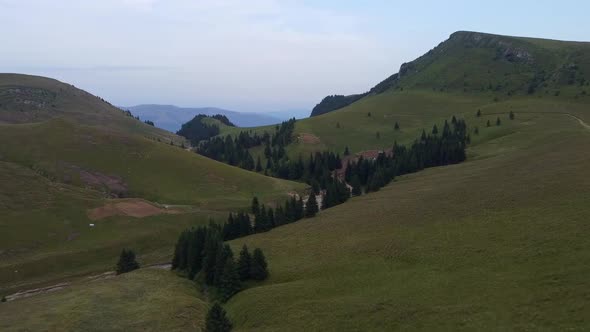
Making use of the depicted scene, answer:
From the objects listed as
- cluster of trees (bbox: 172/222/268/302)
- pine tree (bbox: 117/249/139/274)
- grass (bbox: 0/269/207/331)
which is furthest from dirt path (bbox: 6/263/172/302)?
grass (bbox: 0/269/207/331)

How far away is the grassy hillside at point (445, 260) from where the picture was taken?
1642 inches

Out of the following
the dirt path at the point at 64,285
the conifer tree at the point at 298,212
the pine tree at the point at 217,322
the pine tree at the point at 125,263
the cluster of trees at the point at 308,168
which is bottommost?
the dirt path at the point at 64,285

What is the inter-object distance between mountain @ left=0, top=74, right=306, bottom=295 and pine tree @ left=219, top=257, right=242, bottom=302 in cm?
3099

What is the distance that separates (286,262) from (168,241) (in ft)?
139

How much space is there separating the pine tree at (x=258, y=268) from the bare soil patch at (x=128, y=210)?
169ft

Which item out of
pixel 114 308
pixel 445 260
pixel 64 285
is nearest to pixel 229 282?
pixel 114 308

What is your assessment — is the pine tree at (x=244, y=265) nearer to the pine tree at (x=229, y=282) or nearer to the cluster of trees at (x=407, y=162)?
the pine tree at (x=229, y=282)

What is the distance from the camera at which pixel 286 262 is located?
69125 millimetres

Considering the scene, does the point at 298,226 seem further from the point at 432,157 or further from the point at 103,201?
the point at 432,157

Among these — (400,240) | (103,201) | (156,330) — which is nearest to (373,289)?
(400,240)

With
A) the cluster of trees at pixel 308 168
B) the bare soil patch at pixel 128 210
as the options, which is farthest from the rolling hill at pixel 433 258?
the cluster of trees at pixel 308 168

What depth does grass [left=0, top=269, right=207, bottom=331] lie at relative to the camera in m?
50.8

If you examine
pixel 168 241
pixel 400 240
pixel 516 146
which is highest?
pixel 516 146

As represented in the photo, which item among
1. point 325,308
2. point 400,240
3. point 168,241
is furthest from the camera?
point 168,241
